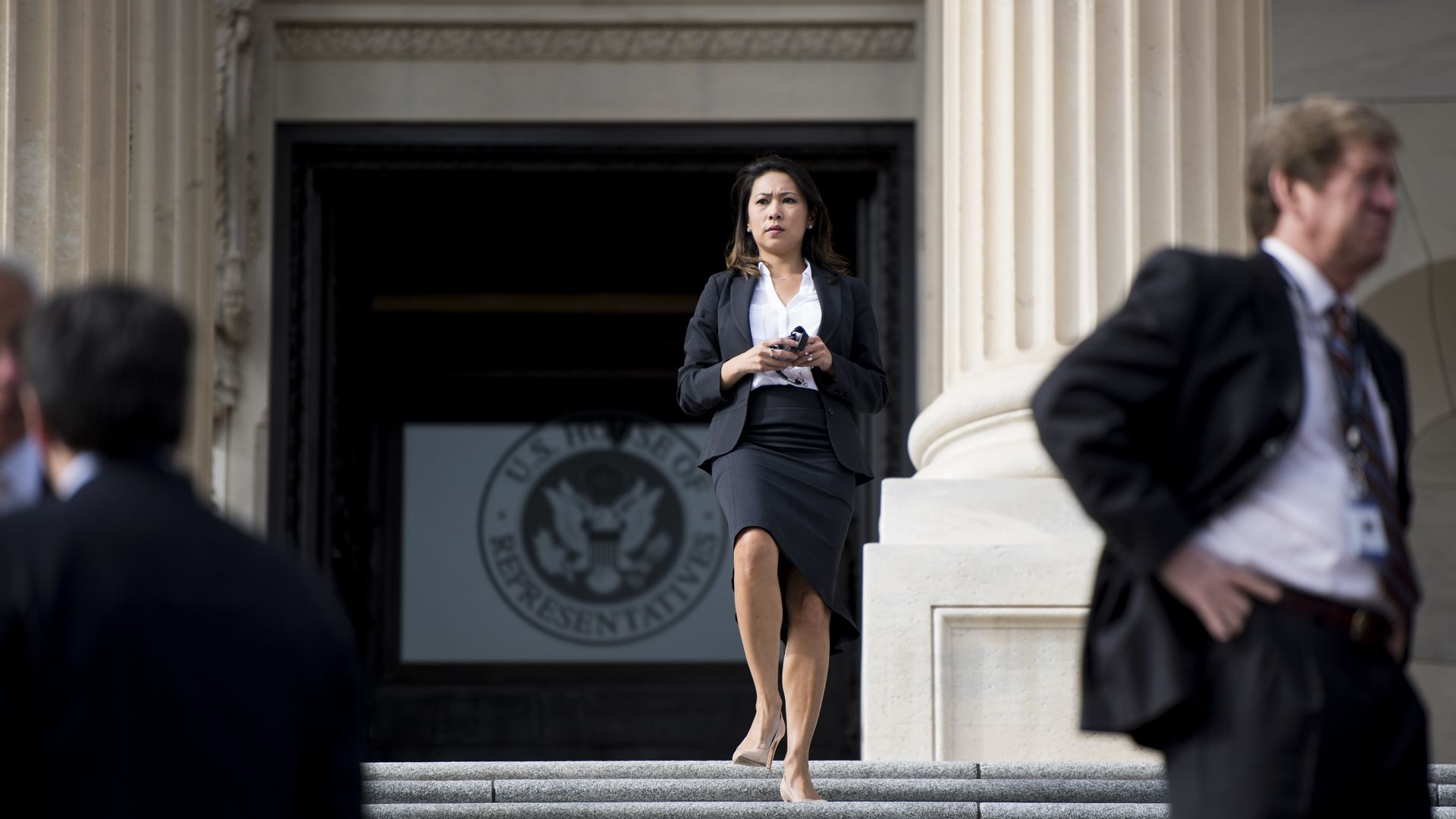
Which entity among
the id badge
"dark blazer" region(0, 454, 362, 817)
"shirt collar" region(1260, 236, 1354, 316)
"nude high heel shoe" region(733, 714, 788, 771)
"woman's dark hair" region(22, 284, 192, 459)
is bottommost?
"nude high heel shoe" region(733, 714, 788, 771)

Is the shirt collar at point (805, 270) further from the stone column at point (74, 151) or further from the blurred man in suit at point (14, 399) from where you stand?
the blurred man in suit at point (14, 399)

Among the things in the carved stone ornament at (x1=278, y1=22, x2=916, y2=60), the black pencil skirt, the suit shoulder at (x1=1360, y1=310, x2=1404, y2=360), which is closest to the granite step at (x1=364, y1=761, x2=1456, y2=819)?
the black pencil skirt

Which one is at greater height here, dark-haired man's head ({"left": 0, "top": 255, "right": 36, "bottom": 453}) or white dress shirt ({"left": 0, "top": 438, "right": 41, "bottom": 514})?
dark-haired man's head ({"left": 0, "top": 255, "right": 36, "bottom": 453})

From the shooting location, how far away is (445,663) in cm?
1761

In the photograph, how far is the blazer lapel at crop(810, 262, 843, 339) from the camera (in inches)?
281

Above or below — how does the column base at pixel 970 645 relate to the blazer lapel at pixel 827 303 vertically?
below

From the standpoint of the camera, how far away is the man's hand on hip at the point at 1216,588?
337 centimetres

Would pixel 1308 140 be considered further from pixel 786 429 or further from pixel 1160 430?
pixel 786 429

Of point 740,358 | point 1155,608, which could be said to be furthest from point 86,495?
point 740,358

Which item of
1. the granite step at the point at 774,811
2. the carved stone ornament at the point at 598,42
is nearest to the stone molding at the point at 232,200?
the carved stone ornament at the point at 598,42

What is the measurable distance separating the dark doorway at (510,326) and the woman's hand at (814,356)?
5741 millimetres

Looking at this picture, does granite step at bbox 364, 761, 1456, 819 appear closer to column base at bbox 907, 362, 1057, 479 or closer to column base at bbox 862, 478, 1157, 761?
column base at bbox 862, 478, 1157, 761

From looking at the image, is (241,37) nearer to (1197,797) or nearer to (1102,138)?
(1102,138)

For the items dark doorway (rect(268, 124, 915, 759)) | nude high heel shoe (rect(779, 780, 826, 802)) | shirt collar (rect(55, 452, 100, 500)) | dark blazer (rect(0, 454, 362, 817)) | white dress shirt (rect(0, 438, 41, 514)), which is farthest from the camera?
dark doorway (rect(268, 124, 915, 759))
